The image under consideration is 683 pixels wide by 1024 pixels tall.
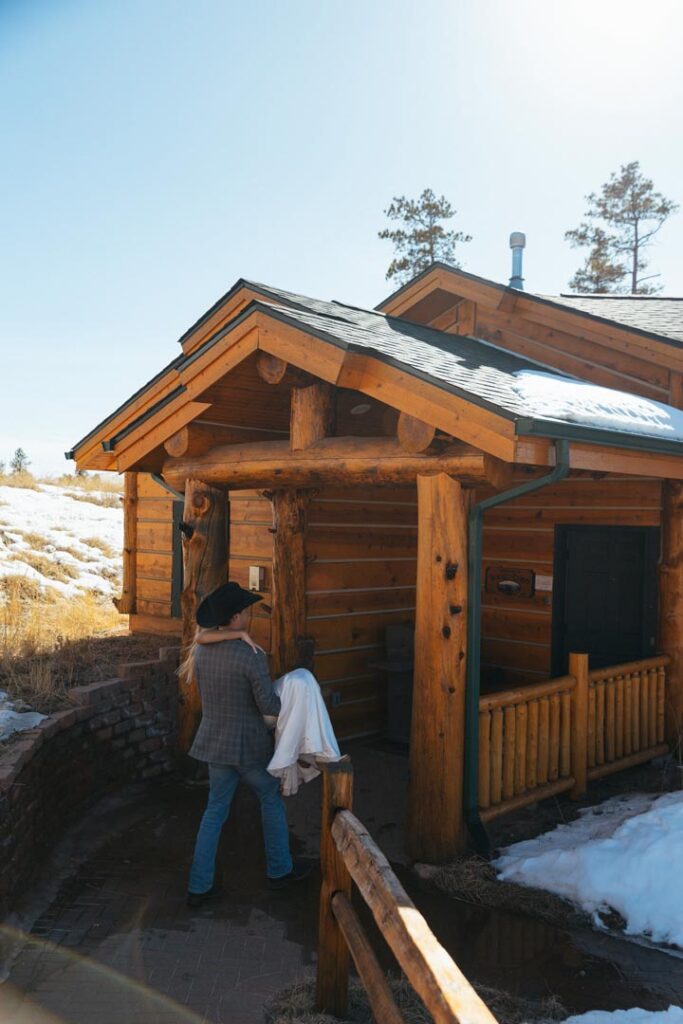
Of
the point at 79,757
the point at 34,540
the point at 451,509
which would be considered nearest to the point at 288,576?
the point at 79,757

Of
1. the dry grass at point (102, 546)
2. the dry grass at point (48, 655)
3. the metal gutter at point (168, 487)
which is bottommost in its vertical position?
the dry grass at point (48, 655)

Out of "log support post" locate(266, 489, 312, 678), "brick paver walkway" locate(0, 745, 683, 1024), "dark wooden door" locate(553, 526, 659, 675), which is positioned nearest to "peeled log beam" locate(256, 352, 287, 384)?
"log support post" locate(266, 489, 312, 678)

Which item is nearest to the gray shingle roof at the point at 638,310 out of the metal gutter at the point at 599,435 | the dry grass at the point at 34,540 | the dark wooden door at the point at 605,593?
the dark wooden door at the point at 605,593

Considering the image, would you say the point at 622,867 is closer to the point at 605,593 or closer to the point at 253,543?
the point at 605,593

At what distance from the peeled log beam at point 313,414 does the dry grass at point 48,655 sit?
2.93 m

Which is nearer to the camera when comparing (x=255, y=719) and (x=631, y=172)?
(x=255, y=719)

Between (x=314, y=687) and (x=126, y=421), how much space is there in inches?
252

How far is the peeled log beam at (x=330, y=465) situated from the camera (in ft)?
17.7

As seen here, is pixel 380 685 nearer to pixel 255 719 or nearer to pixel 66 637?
pixel 66 637

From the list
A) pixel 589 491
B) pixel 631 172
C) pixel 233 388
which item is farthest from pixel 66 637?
pixel 631 172

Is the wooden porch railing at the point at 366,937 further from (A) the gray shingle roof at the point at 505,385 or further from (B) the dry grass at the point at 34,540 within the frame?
(B) the dry grass at the point at 34,540

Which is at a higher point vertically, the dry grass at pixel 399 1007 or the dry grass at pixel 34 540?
the dry grass at pixel 34 540

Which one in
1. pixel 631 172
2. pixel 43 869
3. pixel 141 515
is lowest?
pixel 43 869

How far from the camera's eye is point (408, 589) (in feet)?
31.3
